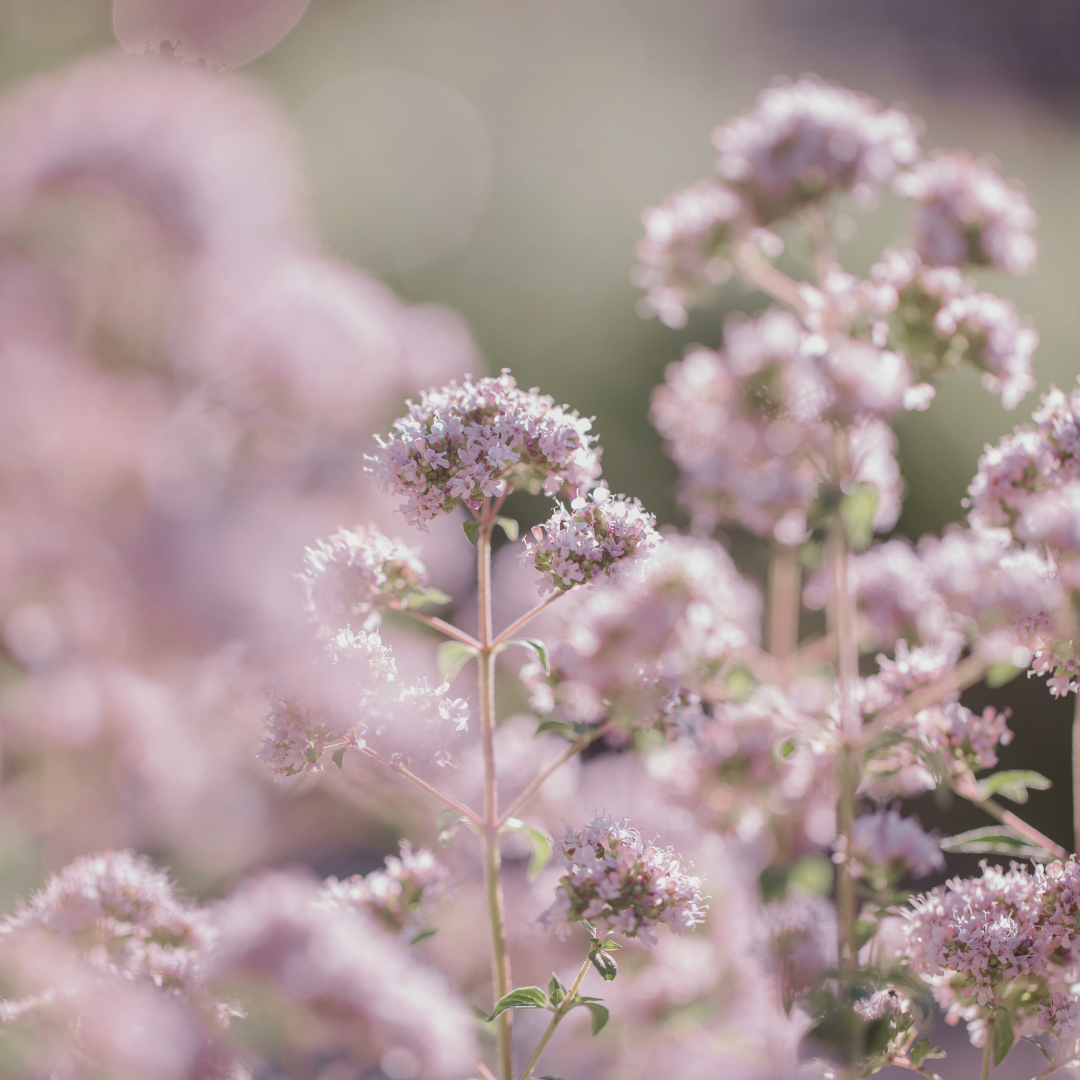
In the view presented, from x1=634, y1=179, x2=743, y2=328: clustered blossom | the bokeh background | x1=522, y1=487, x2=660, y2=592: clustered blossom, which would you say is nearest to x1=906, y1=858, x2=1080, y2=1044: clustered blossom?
x1=522, y1=487, x2=660, y2=592: clustered blossom

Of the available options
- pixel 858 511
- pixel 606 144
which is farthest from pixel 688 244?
pixel 606 144

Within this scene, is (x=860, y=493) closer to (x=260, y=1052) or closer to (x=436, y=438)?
(x=436, y=438)

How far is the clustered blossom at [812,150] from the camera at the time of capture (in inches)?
56.5

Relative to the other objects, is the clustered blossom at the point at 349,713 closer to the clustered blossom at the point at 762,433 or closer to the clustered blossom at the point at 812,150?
the clustered blossom at the point at 762,433

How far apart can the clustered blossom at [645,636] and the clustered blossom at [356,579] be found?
23cm

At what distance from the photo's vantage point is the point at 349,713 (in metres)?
0.96

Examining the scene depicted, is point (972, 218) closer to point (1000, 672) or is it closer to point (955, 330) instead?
point (955, 330)

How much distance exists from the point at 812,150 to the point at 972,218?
0.26m

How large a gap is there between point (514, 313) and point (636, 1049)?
317 cm

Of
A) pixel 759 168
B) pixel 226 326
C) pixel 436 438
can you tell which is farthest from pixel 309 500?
pixel 759 168

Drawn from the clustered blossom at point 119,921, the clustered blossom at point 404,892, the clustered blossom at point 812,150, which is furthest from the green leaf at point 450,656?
the clustered blossom at point 812,150

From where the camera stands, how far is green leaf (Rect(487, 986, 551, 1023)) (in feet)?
2.97

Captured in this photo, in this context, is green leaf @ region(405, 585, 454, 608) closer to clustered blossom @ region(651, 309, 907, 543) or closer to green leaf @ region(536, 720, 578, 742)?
green leaf @ region(536, 720, 578, 742)

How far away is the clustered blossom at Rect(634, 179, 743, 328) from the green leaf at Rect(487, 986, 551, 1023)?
3.53ft
